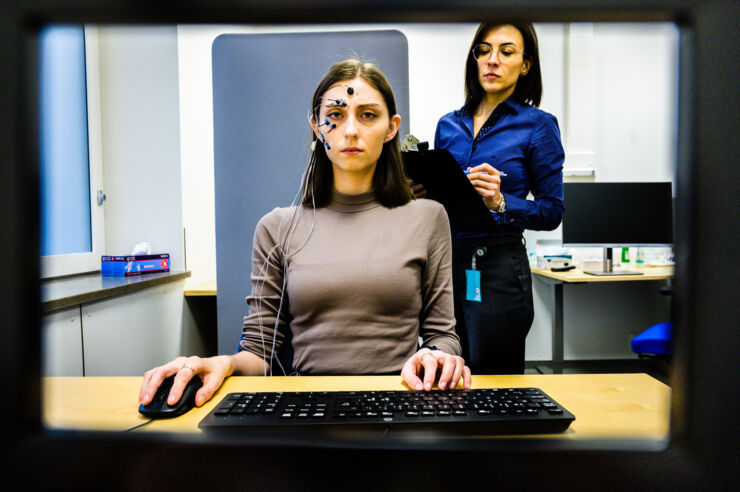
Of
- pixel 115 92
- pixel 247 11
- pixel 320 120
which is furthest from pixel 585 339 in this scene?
pixel 247 11

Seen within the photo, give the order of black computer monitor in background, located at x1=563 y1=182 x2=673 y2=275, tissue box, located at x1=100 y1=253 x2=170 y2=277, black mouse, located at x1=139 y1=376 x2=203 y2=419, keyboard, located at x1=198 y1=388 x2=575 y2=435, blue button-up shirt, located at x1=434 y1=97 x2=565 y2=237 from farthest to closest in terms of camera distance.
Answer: black computer monitor in background, located at x1=563 y1=182 x2=673 y2=275, tissue box, located at x1=100 y1=253 x2=170 y2=277, blue button-up shirt, located at x1=434 y1=97 x2=565 y2=237, black mouse, located at x1=139 y1=376 x2=203 y2=419, keyboard, located at x1=198 y1=388 x2=575 y2=435

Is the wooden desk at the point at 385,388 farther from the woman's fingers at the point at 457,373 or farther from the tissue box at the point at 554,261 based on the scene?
the tissue box at the point at 554,261

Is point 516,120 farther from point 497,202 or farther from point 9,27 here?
point 9,27

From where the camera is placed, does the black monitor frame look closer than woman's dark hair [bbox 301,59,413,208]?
Yes

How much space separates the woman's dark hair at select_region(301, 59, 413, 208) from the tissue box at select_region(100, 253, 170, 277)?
1073 millimetres

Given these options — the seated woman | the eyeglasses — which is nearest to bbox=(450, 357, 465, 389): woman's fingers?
the seated woman

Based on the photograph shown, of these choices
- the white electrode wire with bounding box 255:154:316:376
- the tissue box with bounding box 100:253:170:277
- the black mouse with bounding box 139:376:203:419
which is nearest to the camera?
the black mouse with bounding box 139:376:203:419

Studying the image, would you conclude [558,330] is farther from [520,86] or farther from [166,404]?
[166,404]

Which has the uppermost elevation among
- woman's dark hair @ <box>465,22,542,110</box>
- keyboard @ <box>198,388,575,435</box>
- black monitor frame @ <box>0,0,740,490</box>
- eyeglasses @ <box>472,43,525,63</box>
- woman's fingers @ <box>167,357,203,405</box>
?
eyeglasses @ <box>472,43,525,63</box>

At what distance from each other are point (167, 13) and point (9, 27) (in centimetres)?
6

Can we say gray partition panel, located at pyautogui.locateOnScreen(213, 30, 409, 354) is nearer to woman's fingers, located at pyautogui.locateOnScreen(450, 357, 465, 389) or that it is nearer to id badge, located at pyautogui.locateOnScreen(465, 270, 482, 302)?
id badge, located at pyautogui.locateOnScreen(465, 270, 482, 302)

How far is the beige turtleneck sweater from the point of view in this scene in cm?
96

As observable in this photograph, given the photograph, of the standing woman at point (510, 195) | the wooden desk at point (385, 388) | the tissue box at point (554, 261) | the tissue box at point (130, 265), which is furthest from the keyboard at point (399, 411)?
the tissue box at point (554, 261)

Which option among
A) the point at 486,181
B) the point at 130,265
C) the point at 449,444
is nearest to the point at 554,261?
the point at 486,181
